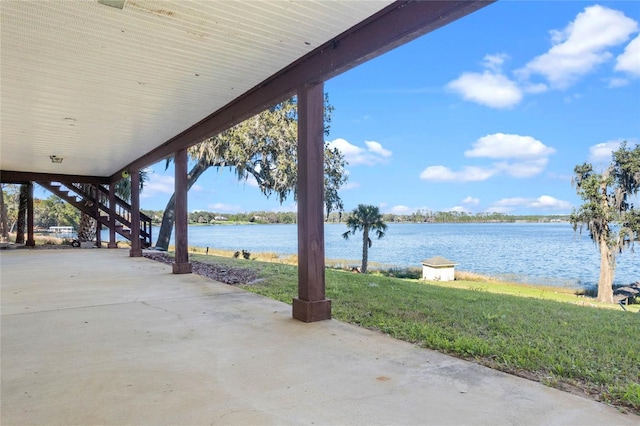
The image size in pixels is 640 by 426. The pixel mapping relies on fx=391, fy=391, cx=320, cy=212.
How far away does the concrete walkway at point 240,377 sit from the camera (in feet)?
5.80

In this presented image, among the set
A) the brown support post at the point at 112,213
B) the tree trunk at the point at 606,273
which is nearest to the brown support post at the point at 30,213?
the brown support post at the point at 112,213

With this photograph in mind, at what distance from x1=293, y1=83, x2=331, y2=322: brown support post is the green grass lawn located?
430 millimetres

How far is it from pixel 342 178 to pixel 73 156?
A: 7682 mm

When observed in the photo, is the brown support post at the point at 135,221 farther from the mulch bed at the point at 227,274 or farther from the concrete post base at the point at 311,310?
the concrete post base at the point at 311,310

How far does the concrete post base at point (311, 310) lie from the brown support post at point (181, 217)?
3.85 metres

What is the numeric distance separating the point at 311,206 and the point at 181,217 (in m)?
4.07

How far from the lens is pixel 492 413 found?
5.78 ft

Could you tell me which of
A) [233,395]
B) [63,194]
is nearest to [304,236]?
[233,395]

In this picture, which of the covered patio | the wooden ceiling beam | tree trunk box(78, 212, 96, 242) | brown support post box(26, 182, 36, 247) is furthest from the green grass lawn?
tree trunk box(78, 212, 96, 242)

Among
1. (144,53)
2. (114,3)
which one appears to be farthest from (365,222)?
(114,3)

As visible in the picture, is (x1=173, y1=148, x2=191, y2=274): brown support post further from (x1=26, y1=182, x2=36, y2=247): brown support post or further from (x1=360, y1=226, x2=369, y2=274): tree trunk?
(x1=360, y1=226, x2=369, y2=274): tree trunk

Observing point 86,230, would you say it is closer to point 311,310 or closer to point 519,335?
point 311,310

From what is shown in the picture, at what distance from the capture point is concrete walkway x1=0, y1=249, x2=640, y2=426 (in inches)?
69.6

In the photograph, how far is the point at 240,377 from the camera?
7.30 ft
